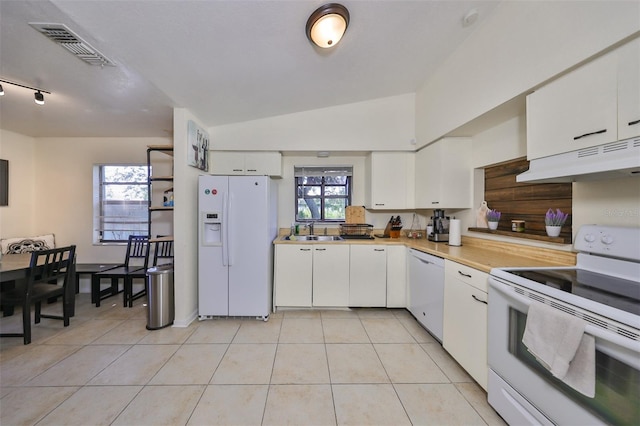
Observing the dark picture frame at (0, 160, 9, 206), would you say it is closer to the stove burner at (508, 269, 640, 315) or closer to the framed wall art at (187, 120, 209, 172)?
the framed wall art at (187, 120, 209, 172)

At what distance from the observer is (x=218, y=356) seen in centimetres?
202

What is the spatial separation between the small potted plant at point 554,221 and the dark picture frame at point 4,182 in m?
6.45

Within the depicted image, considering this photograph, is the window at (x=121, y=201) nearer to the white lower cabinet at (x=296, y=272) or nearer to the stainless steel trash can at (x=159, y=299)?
the stainless steel trash can at (x=159, y=299)

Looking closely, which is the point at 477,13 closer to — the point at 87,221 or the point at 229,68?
the point at 229,68

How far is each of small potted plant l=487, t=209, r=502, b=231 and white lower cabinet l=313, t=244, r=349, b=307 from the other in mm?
1520

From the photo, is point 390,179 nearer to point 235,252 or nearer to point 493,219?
point 493,219

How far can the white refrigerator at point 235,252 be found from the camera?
104 inches

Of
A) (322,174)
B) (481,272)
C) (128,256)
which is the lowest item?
(128,256)

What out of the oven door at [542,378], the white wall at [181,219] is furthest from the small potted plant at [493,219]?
the white wall at [181,219]

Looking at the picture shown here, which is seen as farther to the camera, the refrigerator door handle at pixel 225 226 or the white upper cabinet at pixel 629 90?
the refrigerator door handle at pixel 225 226

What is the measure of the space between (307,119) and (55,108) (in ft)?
9.60

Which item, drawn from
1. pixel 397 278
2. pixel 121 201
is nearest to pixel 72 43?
pixel 121 201

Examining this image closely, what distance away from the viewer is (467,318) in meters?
1.72

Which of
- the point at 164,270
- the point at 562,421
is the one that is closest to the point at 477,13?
the point at 562,421
